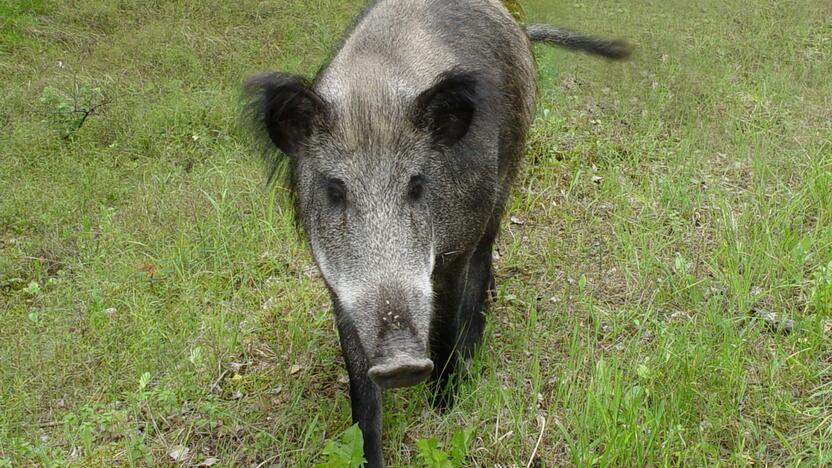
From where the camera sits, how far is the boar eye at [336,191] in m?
3.25

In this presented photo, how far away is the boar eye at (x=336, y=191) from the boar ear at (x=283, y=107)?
0.96 feet

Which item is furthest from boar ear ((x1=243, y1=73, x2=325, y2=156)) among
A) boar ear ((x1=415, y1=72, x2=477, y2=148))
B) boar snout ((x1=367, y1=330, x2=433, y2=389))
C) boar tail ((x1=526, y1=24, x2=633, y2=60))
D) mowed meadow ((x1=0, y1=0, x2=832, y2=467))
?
boar tail ((x1=526, y1=24, x2=633, y2=60))

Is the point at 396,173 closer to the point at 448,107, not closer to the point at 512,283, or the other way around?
the point at 448,107

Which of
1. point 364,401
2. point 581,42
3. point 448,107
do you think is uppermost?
point 448,107

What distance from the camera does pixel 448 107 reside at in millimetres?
3498

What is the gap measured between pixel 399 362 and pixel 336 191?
846mm

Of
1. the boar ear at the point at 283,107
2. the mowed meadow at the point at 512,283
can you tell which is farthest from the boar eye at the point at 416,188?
the mowed meadow at the point at 512,283

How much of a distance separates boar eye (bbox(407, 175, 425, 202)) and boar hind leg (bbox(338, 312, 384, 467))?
696mm

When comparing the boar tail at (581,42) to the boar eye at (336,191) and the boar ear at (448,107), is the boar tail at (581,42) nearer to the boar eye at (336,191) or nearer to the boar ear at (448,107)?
the boar ear at (448,107)

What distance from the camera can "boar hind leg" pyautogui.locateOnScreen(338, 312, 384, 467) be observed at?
143 inches

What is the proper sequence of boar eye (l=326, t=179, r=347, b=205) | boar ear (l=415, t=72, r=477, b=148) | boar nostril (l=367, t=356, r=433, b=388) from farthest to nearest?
boar ear (l=415, t=72, r=477, b=148)
boar eye (l=326, t=179, r=347, b=205)
boar nostril (l=367, t=356, r=433, b=388)

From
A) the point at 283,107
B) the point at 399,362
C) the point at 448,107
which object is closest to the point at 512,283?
the point at 448,107

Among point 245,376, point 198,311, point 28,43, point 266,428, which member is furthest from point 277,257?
point 28,43

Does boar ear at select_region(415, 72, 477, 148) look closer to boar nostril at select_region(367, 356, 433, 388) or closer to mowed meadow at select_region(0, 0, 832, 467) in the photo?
boar nostril at select_region(367, 356, 433, 388)
